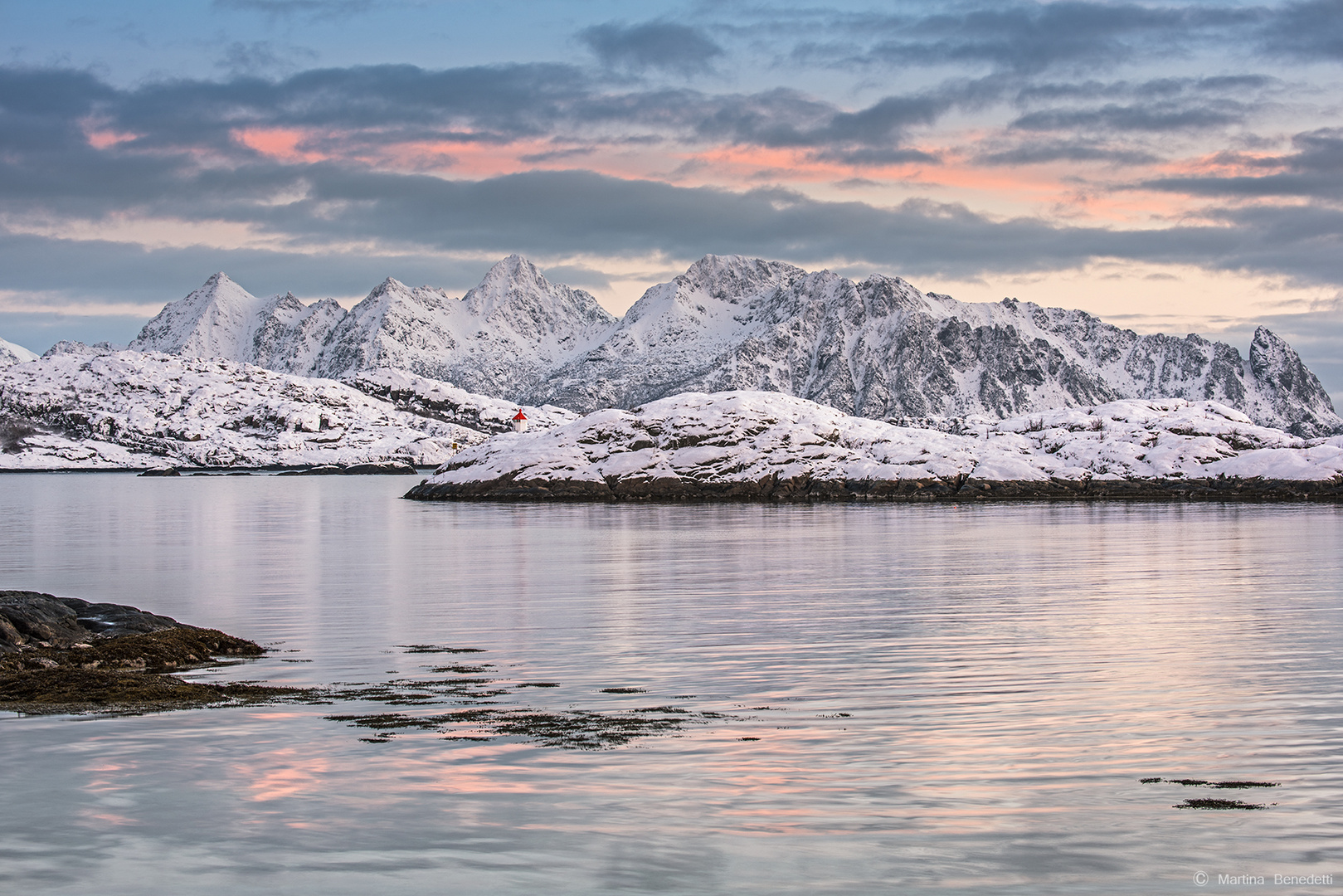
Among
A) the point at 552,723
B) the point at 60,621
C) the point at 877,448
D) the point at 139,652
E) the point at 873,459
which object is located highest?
the point at 877,448

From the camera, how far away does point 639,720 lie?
1833 centimetres

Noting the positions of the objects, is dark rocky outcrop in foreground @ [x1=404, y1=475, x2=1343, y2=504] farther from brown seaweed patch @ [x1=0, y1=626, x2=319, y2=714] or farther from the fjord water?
brown seaweed patch @ [x1=0, y1=626, x2=319, y2=714]

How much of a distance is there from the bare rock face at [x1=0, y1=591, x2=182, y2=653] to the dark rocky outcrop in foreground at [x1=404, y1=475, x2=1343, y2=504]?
297ft

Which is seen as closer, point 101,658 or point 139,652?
point 101,658

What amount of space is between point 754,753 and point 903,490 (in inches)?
4300

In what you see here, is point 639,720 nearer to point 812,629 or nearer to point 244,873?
point 244,873

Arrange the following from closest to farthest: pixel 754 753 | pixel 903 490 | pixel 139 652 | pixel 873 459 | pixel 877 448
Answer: pixel 754 753 → pixel 139 652 → pixel 903 490 → pixel 873 459 → pixel 877 448

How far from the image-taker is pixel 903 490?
123 metres

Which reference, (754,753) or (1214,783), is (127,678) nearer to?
(754,753)

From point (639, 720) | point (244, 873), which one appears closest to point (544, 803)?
point (244, 873)

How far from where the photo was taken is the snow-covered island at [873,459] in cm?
12138

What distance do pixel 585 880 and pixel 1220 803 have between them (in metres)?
7.14

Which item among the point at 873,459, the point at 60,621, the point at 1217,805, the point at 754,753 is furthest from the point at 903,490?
the point at 1217,805

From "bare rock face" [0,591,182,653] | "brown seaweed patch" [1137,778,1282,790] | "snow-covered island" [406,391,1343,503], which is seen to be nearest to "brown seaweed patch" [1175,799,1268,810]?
"brown seaweed patch" [1137,778,1282,790]
